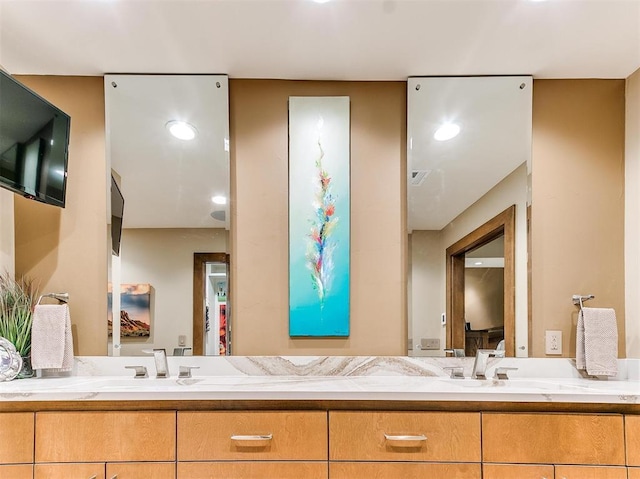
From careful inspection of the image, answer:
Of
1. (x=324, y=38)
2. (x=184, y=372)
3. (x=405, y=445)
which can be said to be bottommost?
(x=405, y=445)

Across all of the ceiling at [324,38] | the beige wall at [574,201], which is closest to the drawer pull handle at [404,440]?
the beige wall at [574,201]

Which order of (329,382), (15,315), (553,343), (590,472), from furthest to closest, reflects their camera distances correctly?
(553,343)
(15,315)
(329,382)
(590,472)

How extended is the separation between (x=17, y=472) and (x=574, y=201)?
247 cm

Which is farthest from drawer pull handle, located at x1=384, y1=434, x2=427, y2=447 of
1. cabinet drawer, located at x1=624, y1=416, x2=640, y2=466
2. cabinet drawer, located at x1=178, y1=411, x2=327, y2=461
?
cabinet drawer, located at x1=624, y1=416, x2=640, y2=466

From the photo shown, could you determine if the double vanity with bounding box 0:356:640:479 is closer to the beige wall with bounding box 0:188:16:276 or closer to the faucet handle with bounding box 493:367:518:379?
the faucet handle with bounding box 493:367:518:379

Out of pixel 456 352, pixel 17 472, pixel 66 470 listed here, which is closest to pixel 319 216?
pixel 456 352

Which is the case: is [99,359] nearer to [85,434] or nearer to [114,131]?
[85,434]

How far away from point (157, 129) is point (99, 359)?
3.57ft

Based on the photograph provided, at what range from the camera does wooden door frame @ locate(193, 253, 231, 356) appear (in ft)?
6.40

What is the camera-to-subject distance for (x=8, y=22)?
163 cm

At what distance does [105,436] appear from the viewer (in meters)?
1.47

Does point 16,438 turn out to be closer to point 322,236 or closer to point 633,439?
point 322,236

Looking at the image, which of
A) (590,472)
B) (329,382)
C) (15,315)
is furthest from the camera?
(15,315)

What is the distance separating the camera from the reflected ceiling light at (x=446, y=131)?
6.56 feet
